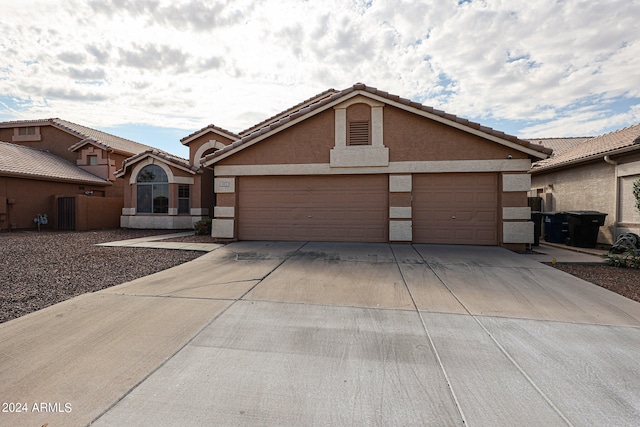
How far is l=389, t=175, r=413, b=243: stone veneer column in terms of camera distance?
10070 mm

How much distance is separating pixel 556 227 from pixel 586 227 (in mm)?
1260

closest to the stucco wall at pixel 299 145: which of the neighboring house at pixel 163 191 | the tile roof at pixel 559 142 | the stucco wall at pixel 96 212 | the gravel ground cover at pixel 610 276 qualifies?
the neighboring house at pixel 163 191

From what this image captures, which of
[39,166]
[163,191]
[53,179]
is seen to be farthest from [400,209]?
[39,166]

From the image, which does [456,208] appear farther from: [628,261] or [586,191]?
[586,191]

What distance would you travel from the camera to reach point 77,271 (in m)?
6.52

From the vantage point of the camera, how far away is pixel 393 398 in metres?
2.45

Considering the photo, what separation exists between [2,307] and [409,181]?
32.3 feet

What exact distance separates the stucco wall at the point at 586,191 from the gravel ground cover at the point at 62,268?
13.7 meters

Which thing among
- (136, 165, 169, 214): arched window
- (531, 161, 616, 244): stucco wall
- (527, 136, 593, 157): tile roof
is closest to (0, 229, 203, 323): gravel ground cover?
(136, 165, 169, 214): arched window

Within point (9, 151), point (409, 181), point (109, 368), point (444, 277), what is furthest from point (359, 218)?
point (9, 151)

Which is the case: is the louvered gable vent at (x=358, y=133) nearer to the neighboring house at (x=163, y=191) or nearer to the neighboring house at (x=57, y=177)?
the neighboring house at (x=163, y=191)

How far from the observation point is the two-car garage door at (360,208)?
9.95 m

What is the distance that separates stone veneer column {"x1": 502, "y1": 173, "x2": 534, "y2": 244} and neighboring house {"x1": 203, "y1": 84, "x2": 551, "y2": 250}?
32 mm

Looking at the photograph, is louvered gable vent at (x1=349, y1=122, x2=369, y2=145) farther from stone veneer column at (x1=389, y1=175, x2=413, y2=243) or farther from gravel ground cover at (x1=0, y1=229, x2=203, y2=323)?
gravel ground cover at (x1=0, y1=229, x2=203, y2=323)
